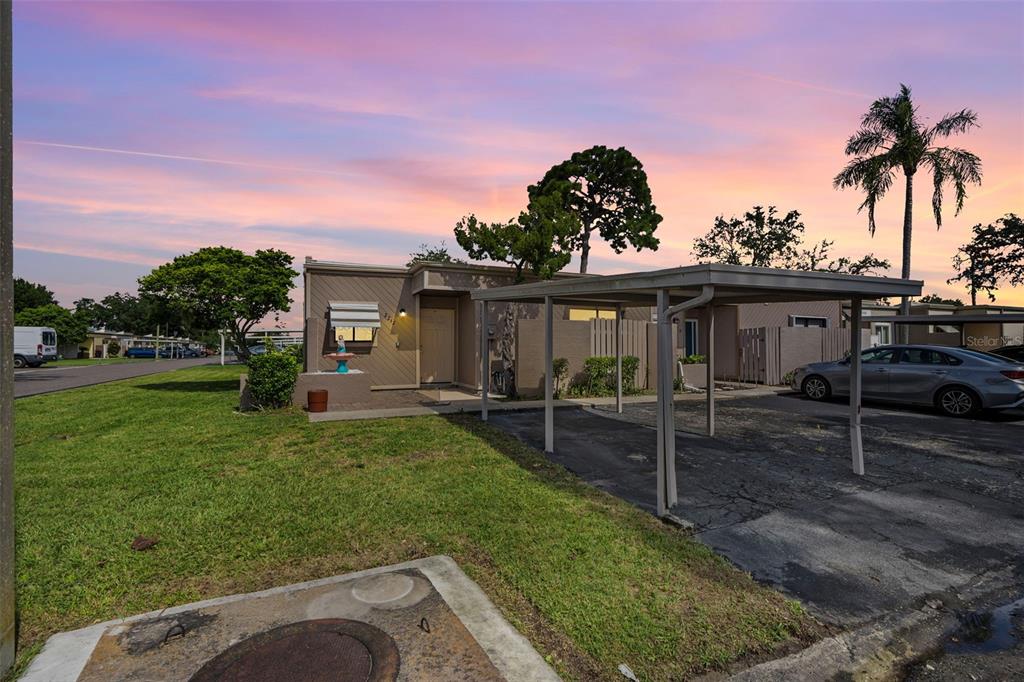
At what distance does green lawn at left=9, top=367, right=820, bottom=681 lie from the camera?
2568mm

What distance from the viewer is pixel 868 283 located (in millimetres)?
4707

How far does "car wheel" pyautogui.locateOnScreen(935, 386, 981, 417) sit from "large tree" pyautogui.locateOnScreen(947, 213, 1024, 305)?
138 feet

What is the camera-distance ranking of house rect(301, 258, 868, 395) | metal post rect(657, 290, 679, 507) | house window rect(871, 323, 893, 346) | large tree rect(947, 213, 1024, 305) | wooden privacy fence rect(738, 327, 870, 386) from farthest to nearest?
Result: large tree rect(947, 213, 1024, 305)
house window rect(871, 323, 893, 346)
wooden privacy fence rect(738, 327, 870, 386)
house rect(301, 258, 868, 395)
metal post rect(657, 290, 679, 507)

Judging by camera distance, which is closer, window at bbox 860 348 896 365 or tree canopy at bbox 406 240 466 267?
window at bbox 860 348 896 365

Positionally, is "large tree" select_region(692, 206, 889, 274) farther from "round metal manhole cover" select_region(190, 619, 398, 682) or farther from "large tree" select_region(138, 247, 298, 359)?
"round metal manhole cover" select_region(190, 619, 398, 682)

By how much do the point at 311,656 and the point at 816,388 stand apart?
40.0 ft

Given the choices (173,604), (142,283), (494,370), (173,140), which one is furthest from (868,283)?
(142,283)

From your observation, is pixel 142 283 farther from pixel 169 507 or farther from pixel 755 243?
pixel 755 243

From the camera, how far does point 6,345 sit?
7.13 ft

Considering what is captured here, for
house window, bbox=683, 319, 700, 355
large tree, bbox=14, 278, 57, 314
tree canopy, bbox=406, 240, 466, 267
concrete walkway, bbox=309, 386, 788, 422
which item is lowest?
concrete walkway, bbox=309, 386, 788, 422

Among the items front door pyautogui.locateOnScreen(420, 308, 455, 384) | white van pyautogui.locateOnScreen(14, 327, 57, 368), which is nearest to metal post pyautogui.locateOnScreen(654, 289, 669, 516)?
front door pyautogui.locateOnScreen(420, 308, 455, 384)

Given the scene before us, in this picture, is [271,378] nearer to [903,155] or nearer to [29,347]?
[903,155]

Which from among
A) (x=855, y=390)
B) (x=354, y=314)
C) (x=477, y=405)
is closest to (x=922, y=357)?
(x=855, y=390)

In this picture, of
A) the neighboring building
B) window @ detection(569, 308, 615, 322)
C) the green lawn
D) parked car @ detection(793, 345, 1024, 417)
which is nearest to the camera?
the green lawn
